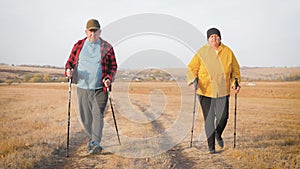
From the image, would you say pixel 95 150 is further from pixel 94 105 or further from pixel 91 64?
pixel 91 64

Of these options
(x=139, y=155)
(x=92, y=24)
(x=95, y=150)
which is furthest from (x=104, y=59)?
(x=139, y=155)

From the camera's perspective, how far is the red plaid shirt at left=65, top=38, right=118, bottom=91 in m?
5.75

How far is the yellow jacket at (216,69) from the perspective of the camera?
5809mm

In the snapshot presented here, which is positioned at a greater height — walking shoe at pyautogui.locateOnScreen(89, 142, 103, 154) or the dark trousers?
the dark trousers

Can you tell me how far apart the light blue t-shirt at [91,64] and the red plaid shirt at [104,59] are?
9 cm

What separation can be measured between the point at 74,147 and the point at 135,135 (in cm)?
182

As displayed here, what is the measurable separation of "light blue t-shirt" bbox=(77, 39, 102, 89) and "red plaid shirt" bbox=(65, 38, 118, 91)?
92mm

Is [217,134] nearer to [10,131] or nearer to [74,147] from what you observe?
[74,147]

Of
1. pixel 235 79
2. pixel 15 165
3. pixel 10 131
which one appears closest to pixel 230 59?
pixel 235 79

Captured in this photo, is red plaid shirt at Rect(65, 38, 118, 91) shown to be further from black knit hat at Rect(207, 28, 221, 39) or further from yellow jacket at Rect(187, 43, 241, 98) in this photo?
black knit hat at Rect(207, 28, 221, 39)

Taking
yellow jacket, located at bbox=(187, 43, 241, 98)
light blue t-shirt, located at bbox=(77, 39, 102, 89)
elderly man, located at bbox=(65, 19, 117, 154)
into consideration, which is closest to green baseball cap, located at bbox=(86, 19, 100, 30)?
elderly man, located at bbox=(65, 19, 117, 154)

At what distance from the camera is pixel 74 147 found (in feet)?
20.7

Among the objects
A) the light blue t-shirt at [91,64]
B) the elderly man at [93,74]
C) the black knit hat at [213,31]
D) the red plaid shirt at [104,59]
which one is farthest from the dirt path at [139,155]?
the black knit hat at [213,31]

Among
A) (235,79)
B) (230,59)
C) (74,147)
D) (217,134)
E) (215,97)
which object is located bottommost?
(74,147)
